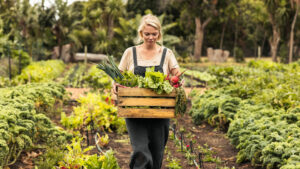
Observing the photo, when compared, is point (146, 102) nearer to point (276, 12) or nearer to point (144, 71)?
point (144, 71)

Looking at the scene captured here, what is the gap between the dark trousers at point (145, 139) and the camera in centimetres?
306

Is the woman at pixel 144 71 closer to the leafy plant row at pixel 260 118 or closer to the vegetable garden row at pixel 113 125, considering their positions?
the vegetable garden row at pixel 113 125

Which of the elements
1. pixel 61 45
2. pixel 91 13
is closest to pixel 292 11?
pixel 91 13

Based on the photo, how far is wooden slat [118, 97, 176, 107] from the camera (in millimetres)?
2869

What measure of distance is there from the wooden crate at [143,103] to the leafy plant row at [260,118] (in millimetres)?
1241

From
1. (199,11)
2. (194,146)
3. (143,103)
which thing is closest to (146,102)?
(143,103)

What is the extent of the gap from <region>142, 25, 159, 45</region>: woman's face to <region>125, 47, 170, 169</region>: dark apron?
196 mm

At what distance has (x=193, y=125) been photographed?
23.5ft

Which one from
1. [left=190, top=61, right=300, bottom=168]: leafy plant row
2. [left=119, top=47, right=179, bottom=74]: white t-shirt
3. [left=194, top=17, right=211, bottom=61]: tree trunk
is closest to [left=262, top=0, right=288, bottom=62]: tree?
[left=194, top=17, right=211, bottom=61]: tree trunk

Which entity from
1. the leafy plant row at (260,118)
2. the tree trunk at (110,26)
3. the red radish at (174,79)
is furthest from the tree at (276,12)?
the red radish at (174,79)

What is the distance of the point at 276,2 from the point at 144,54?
81.0 ft

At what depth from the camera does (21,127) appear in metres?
3.81

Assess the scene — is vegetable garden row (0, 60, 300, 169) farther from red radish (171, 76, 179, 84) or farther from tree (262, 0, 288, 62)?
tree (262, 0, 288, 62)

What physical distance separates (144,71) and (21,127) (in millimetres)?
1624
